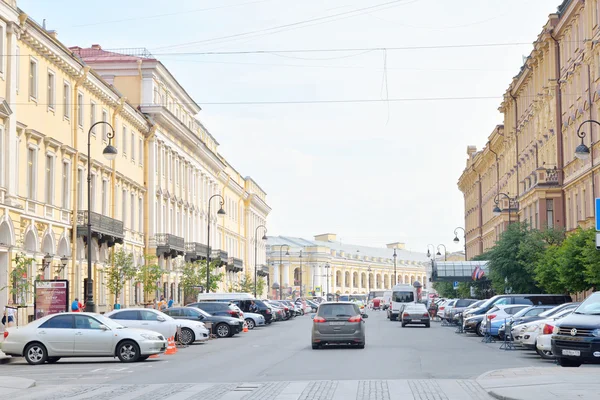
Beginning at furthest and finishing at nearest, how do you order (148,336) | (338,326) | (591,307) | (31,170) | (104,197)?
(104,197) < (31,170) < (338,326) < (148,336) < (591,307)

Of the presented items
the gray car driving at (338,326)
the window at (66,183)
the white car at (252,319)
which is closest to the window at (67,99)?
the window at (66,183)

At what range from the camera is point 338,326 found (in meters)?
31.6

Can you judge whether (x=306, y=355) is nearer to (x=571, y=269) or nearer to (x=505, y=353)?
(x=505, y=353)

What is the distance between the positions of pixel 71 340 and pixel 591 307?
13859 millimetres

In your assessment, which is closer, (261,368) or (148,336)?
(261,368)

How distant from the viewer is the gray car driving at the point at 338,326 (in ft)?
104

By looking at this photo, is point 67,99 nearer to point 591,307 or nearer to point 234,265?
point 591,307

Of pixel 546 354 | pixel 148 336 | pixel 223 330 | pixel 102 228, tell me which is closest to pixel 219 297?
pixel 102 228

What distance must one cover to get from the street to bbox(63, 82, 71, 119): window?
1977cm

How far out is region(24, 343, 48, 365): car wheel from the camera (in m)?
26.5

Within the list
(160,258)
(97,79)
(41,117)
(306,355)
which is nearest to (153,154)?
(160,258)

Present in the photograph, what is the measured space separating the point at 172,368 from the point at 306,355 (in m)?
5.63

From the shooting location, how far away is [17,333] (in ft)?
87.4

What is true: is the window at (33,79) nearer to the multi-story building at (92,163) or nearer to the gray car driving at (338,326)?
the multi-story building at (92,163)
